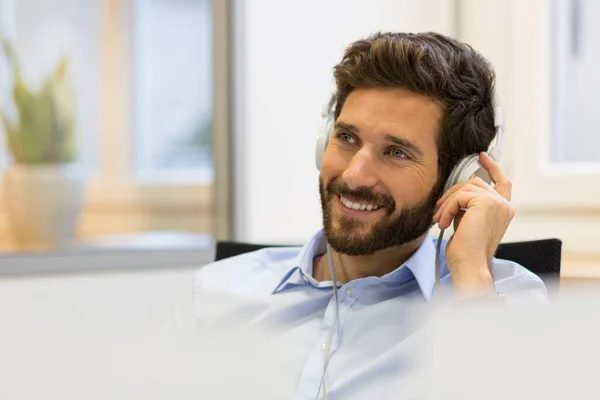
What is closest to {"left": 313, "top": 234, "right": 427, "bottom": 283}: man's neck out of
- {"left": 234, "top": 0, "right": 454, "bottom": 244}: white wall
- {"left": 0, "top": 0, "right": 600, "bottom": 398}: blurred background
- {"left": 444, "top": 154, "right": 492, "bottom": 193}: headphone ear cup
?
{"left": 444, "top": 154, "right": 492, "bottom": 193}: headphone ear cup

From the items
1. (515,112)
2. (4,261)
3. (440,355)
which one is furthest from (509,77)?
(440,355)

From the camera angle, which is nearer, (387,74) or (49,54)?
(387,74)

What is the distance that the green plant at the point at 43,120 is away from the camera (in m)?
2.35

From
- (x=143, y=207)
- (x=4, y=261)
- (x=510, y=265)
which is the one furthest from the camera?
(x=143, y=207)

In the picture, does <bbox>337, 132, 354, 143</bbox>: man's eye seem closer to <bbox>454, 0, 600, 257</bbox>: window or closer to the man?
the man

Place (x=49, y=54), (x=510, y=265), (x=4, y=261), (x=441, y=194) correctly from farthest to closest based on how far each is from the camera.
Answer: (x=49, y=54) → (x=4, y=261) → (x=441, y=194) → (x=510, y=265)

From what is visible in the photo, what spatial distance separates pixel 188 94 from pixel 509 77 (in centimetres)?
102

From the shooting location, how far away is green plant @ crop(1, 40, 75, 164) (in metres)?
2.35

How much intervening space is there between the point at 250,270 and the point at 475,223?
42 cm

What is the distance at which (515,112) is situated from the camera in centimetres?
246

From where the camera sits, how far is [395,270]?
125cm

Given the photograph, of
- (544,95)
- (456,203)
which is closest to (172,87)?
(544,95)

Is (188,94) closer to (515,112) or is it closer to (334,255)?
(515,112)

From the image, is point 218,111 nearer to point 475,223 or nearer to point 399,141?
point 399,141
